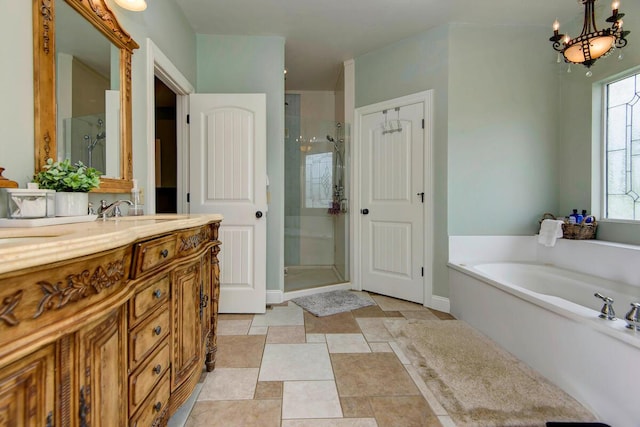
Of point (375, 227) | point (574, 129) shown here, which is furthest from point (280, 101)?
point (574, 129)

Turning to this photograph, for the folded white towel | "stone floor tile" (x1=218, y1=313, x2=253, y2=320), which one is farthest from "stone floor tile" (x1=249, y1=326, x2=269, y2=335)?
the folded white towel

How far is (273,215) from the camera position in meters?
3.11

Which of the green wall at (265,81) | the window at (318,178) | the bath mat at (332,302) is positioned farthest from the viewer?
the window at (318,178)

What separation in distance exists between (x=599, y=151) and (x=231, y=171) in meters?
3.19

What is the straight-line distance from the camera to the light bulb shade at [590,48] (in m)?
1.82

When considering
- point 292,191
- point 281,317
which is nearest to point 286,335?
point 281,317

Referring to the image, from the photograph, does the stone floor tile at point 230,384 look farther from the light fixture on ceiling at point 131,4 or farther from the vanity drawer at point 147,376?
the light fixture on ceiling at point 131,4

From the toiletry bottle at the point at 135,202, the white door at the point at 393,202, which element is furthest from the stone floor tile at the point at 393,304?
the toiletry bottle at the point at 135,202

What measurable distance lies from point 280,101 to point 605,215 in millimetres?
3067

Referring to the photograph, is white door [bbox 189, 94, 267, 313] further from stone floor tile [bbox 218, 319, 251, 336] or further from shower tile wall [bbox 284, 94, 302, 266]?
shower tile wall [bbox 284, 94, 302, 266]

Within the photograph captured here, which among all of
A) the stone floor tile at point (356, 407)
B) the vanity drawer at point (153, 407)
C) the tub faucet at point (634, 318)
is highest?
the tub faucet at point (634, 318)

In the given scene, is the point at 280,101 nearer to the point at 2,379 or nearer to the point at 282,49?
the point at 282,49

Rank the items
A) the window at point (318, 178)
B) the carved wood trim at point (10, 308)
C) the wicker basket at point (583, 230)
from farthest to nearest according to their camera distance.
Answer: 1. the window at point (318, 178)
2. the wicker basket at point (583, 230)
3. the carved wood trim at point (10, 308)

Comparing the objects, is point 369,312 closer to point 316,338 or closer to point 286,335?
point 316,338
